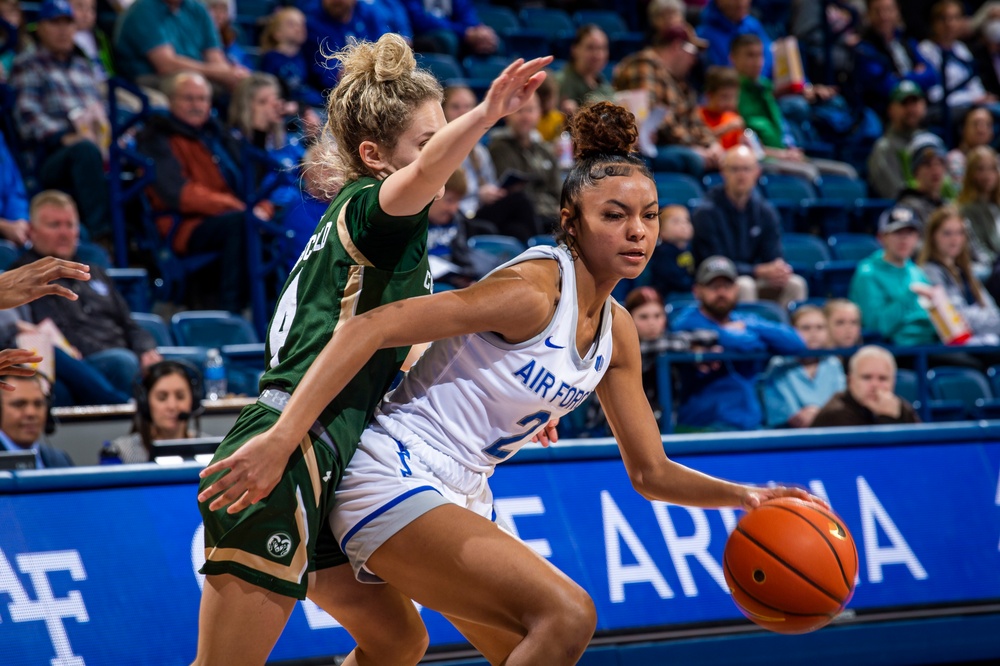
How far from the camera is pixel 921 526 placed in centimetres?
539

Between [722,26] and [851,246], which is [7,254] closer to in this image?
[851,246]

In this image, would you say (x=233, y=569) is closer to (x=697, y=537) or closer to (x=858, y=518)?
(x=697, y=537)

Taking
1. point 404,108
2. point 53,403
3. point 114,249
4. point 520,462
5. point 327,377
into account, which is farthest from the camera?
point 114,249

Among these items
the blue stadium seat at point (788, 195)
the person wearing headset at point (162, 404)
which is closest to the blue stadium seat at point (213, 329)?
the person wearing headset at point (162, 404)

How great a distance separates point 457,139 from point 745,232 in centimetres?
638

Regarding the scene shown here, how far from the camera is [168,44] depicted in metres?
8.60

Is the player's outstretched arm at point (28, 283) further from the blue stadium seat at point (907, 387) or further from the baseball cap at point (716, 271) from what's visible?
the blue stadium seat at point (907, 387)

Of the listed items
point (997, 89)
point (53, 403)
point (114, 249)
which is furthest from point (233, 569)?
point (997, 89)

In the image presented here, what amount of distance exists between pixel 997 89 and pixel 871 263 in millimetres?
6637

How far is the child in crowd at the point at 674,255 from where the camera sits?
27.1 feet

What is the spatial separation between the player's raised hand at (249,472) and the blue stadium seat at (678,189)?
7.25 m

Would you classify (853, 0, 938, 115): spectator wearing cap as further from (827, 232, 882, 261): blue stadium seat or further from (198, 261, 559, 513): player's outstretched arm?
(198, 261, 559, 513): player's outstretched arm

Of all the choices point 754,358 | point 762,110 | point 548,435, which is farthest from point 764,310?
point 548,435

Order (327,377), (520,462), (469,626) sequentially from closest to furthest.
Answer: (327,377) → (469,626) → (520,462)
